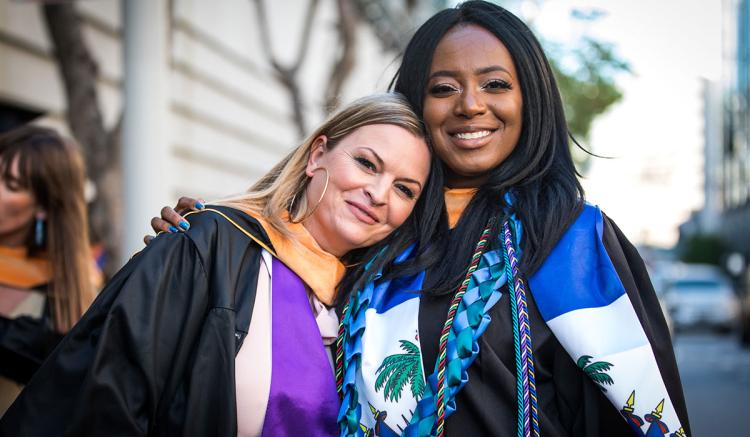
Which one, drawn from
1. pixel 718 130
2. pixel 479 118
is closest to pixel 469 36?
pixel 479 118

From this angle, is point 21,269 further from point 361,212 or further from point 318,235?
point 361,212

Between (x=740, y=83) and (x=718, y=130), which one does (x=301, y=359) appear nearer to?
(x=740, y=83)

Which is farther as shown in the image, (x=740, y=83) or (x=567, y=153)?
(x=740, y=83)

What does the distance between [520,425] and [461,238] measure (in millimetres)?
650

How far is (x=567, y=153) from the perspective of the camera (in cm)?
250

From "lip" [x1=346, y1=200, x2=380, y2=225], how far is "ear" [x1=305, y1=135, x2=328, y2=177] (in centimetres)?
22

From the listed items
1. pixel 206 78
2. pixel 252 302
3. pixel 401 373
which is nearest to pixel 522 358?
pixel 401 373

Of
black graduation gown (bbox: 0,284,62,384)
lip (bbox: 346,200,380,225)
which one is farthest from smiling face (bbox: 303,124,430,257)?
black graduation gown (bbox: 0,284,62,384)

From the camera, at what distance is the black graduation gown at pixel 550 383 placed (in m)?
2.09

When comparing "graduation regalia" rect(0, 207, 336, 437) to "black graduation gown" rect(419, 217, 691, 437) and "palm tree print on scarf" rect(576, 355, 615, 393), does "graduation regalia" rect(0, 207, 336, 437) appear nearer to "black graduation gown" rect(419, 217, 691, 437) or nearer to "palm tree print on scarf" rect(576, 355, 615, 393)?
"black graduation gown" rect(419, 217, 691, 437)

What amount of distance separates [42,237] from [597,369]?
8.63 feet

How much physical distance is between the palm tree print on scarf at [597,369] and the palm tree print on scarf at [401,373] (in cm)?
47

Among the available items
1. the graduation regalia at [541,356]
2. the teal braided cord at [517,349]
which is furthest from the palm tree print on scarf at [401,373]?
the teal braided cord at [517,349]

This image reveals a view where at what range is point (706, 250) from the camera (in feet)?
144
